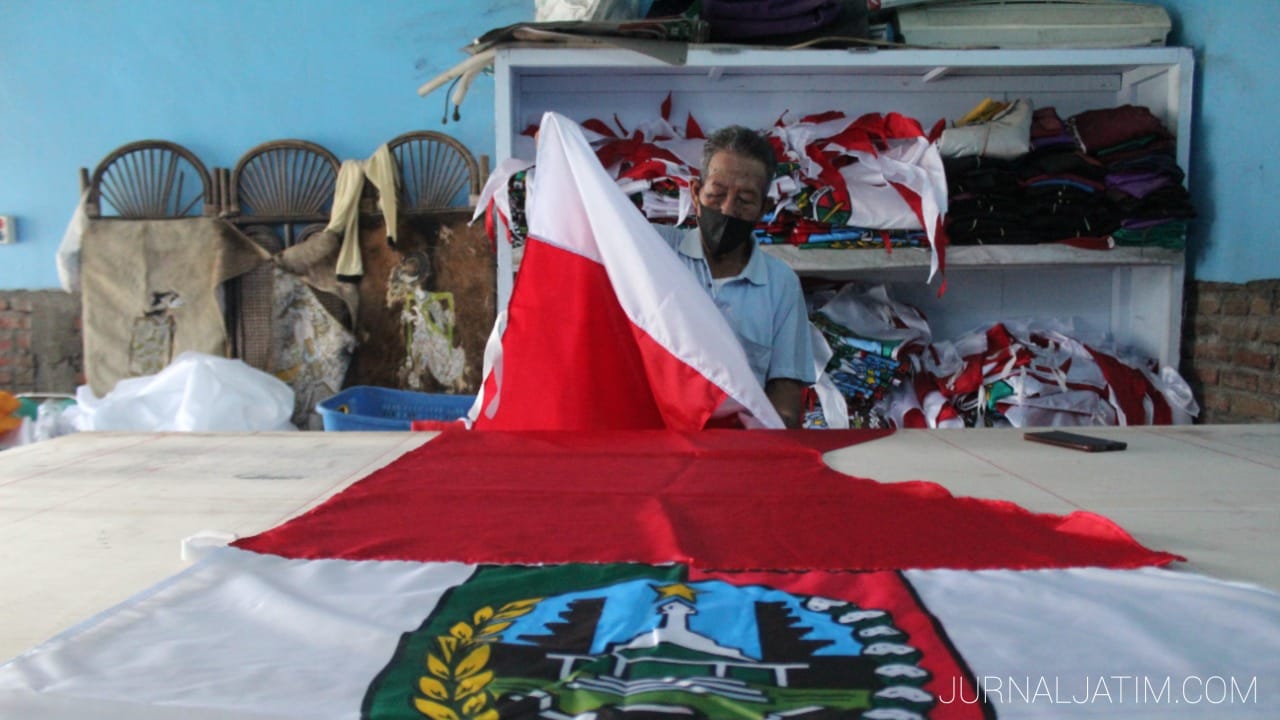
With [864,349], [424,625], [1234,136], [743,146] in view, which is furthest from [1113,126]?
[424,625]

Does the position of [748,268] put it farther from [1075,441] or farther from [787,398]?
[1075,441]

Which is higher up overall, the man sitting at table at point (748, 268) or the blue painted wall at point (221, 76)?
the blue painted wall at point (221, 76)

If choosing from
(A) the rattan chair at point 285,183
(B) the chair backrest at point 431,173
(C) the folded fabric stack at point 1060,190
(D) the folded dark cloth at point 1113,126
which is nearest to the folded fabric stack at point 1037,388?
(C) the folded fabric stack at point 1060,190

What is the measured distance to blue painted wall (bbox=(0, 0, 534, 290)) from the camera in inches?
143

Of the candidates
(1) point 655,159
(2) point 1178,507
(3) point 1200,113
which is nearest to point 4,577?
(2) point 1178,507

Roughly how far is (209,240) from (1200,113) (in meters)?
3.57

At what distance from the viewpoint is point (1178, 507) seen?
113cm

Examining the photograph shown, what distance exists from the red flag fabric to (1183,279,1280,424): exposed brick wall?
1.88 meters

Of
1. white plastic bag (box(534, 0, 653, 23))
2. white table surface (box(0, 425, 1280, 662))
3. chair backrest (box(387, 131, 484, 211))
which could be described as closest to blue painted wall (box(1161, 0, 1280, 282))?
white table surface (box(0, 425, 1280, 662))

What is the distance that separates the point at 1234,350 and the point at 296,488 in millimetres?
2717

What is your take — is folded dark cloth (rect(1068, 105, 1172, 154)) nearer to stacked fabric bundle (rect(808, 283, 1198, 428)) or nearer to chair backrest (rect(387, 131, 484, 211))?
stacked fabric bundle (rect(808, 283, 1198, 428))

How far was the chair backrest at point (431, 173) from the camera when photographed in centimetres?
358

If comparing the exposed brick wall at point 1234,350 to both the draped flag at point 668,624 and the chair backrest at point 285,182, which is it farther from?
the chair backrest at point 285,182

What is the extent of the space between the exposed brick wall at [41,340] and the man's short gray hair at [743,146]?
10.2 ft
